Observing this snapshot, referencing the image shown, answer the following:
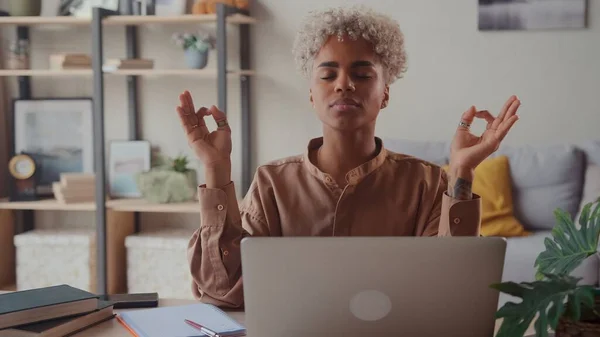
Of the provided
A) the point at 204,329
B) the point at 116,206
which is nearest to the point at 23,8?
the point at 116,206

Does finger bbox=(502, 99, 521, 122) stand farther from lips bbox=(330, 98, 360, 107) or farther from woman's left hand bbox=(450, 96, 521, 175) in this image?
lips bbox=(330, 98, 360, 107)

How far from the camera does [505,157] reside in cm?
378

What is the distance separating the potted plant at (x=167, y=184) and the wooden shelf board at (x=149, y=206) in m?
0.05

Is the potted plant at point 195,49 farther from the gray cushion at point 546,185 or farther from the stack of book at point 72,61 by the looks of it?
the gray cushion at point 546,185

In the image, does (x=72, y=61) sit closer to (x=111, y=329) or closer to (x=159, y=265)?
(x=159, y=265)

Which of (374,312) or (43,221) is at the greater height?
(374,312)

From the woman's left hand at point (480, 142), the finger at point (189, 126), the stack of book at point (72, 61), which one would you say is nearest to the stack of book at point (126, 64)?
the stack of book at point (72, 61)

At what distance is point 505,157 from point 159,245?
5.80ft

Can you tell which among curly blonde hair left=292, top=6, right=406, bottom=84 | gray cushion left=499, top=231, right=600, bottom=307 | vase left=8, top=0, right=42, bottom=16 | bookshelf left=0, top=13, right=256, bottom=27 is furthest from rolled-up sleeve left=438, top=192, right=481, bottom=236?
vase left=8, top=0, right=42, bottom=16

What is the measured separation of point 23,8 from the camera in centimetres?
420

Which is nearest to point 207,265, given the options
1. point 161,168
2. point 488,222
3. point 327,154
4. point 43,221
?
point 327,154

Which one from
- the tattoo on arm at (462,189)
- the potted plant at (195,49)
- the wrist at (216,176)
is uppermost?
the potted plant at (195,49)

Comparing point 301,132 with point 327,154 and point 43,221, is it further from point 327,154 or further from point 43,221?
point 327,154

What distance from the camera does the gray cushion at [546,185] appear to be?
373cm
